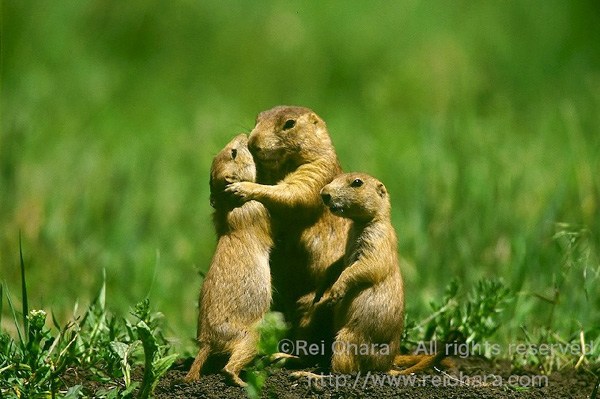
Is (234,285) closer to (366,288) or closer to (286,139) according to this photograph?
(366,288)

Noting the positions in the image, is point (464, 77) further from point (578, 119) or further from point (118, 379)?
point (118, 379)

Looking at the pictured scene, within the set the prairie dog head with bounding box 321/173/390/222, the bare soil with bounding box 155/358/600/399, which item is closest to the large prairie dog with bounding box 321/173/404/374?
the prairie dog head with bounding box 321/173/390/222

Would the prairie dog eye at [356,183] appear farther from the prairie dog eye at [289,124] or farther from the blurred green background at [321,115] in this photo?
the blurred green background at [321,115]

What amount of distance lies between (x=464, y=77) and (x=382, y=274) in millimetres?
7362

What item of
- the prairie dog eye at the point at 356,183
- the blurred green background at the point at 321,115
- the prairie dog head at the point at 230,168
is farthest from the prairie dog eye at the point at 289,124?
the blurred green background at the point at 321,115

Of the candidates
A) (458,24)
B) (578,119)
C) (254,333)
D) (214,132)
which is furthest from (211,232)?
(458,24)

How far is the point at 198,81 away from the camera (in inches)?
497

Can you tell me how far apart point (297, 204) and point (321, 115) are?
21.8 feet

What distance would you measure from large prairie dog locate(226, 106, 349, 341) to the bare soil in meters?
0.44

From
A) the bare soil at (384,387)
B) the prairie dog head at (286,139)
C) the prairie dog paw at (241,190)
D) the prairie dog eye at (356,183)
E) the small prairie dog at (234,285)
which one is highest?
the prairie dog head at (286,139)

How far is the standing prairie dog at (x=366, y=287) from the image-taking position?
5.03 metres

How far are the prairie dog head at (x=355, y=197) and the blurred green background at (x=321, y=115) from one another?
1.26 meters

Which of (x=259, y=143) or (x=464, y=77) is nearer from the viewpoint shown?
(x=259, y=143)

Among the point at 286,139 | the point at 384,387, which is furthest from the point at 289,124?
the point at 384,387
